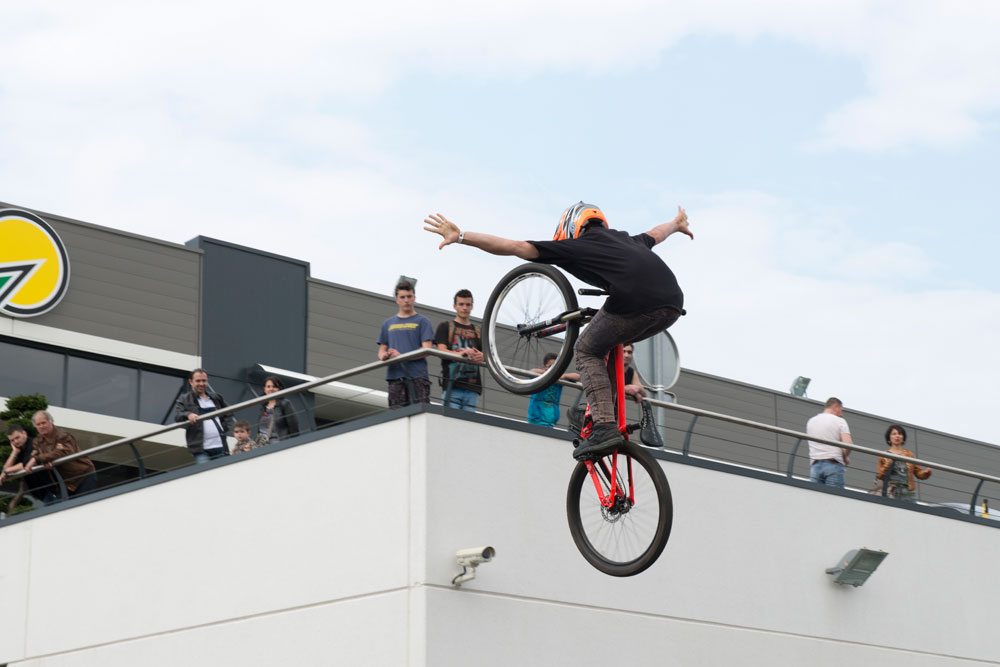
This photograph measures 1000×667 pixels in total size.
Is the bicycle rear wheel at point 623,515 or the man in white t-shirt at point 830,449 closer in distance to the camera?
the bicycle rear wheel at point 623,515

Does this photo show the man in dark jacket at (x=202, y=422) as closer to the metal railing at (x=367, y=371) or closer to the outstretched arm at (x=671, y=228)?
the metal railing at (x=367, y=371)

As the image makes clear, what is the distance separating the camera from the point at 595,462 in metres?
8.78

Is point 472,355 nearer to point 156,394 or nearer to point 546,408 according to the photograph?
point 546,408

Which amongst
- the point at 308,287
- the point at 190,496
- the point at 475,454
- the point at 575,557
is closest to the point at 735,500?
the point at 575,557

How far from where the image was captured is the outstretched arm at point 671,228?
938 centimetres

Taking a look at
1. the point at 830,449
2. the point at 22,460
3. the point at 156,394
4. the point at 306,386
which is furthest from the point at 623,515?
the point at 156,394

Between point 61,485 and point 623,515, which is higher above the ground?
point 61,485

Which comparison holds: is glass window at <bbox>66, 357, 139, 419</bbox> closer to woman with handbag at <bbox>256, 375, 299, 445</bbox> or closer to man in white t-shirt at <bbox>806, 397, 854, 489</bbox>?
woman with handbag at <bbox>256, 375, 299, 445</bbox>

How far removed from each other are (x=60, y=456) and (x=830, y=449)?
28.4 feet

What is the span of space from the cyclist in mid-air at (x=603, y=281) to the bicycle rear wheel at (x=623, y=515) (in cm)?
30

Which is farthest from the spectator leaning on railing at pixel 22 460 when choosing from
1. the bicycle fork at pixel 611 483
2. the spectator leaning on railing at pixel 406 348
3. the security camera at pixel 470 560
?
the bicycle fork at pixel 611 483

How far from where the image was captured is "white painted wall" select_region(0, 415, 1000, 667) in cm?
1173

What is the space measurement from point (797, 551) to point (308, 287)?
43.5ft

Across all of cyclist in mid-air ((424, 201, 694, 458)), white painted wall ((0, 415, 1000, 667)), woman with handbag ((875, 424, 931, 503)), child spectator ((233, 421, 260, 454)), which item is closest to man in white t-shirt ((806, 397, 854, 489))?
white painted wall ((0, 415, 1000, 667))
